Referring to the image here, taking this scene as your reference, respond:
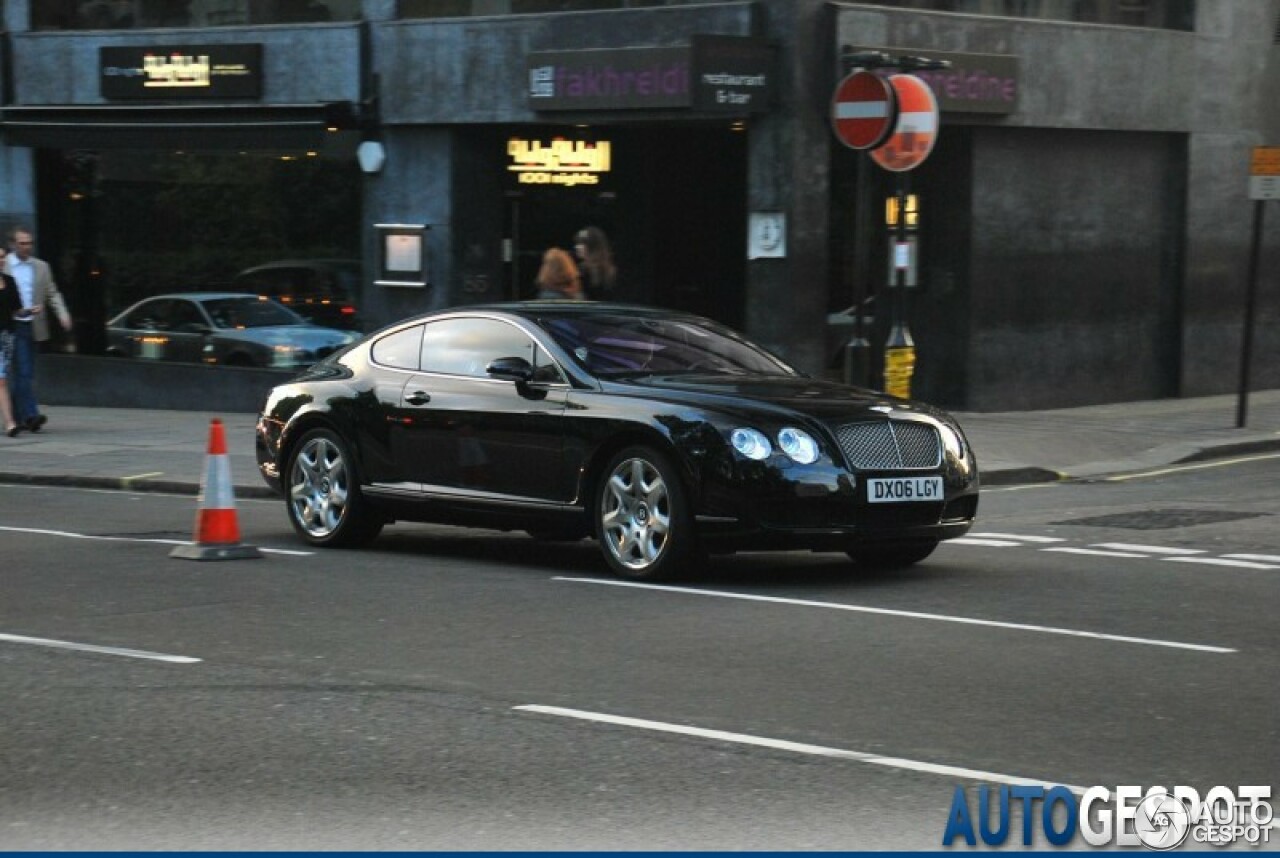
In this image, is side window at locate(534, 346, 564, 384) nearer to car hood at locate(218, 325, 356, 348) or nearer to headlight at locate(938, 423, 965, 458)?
headlight at locate(938, 423, 965, 458)

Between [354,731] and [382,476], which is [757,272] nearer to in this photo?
[382,476]

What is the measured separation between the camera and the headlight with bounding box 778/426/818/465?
34.5 feet

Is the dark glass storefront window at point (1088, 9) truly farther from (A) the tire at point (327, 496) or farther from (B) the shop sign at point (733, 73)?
(A) the tire at point (327, 496)

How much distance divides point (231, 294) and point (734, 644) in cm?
1599

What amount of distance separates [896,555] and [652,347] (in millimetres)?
1810

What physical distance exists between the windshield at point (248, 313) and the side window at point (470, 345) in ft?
37.4

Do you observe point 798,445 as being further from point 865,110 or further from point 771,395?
point 865,110

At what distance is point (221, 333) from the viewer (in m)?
24.0

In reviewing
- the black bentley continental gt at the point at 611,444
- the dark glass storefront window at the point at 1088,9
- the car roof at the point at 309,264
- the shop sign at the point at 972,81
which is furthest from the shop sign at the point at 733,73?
the black bentley continental gt at the point at 611,444

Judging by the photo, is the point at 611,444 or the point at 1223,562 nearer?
the point at 611,444

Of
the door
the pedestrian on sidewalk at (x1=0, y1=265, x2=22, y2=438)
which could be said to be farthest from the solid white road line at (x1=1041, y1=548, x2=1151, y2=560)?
the pedestrian on sidewalk at (x1=0, y1=265, x2=22, y2=438)

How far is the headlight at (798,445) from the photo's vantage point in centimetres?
1051

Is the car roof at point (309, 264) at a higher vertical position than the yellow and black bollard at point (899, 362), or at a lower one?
higher

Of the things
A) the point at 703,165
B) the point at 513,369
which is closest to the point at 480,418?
the point at 513,369
